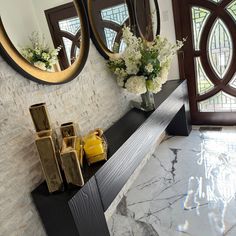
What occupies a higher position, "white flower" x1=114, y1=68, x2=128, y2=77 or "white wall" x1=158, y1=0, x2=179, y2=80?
"white wall" x1=158, y1=0, x2=179, y2=80

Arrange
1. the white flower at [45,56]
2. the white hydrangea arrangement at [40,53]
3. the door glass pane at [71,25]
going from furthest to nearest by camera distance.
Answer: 1. the door glass pane at [71,25]
2. the white flower at [45,56]
3. the white hydrangea arrangement at [40,53]

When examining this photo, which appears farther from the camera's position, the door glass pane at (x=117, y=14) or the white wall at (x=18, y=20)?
the door glass pane at (x=117, y=14)

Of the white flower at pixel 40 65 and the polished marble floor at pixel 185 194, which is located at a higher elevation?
the white flower at pixel 40 65

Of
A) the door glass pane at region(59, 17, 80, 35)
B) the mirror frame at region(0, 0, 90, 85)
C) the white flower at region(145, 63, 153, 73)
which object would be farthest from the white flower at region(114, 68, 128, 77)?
the door glass pane at region(59, 17, 80, 35)

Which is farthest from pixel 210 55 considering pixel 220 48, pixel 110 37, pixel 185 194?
pixel 185 194

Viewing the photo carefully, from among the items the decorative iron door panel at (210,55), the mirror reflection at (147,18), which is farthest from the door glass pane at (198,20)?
the mirror reflection at (147,18)

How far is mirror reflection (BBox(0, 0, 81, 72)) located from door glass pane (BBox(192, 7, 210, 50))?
1585 millimetres

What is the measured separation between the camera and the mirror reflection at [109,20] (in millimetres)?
1760

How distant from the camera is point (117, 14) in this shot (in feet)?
6.60

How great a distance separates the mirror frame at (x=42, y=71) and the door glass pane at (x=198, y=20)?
59.5 inches

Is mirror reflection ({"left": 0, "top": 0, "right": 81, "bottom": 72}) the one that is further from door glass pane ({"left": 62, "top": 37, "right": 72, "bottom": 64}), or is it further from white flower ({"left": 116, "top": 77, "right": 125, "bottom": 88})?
white flower ({"left": 116, "top": 77, "right": 125, "bottom": 88})

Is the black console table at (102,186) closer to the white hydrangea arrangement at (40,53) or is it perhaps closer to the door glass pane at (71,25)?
the white hydrangea arrangement at (40,53)

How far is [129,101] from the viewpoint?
2.14 meters

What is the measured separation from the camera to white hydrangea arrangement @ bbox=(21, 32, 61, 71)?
4.02ft
